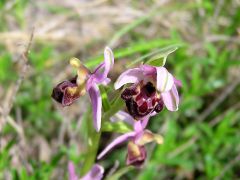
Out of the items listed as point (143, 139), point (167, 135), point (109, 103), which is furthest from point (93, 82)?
point (167, 135)

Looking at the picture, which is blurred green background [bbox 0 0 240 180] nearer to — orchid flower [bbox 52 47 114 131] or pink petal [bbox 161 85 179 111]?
orchid flower [bbox 52 47 114 131]

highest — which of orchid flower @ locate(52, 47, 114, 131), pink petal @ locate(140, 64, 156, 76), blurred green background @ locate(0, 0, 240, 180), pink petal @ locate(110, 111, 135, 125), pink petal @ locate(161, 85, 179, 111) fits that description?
pink petal @ locate(140, 64, 156, 76)

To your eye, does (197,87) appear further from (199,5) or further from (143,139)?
(143,139)

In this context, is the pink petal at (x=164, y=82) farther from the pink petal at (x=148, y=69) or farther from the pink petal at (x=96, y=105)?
the pink petal at (x=96, y=105)

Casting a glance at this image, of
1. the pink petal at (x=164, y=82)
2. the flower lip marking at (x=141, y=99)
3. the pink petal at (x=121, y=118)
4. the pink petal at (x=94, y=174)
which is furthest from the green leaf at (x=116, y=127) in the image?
the pink petal at (x=164, y=82)

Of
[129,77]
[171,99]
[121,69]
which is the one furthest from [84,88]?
[121,69]

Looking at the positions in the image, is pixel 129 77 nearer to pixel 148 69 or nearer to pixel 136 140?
pixel 148 69

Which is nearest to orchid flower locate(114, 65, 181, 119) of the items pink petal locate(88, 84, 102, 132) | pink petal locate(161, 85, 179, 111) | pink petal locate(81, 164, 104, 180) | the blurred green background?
pink petal locate(161, 85, 179, 111)
